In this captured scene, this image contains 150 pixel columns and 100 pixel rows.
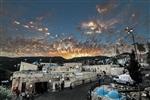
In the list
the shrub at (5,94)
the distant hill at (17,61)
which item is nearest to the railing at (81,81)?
the distant hill at (17,61)

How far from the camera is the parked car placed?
830 cm

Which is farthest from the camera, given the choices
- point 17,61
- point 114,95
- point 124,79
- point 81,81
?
point 81,81

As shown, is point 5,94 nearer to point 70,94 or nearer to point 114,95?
point 70,94

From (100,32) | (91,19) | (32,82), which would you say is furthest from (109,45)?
(32,82)

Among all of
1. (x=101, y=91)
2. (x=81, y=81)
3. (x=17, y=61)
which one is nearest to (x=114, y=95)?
(x=101, y=91)

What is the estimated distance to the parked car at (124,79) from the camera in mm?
8297

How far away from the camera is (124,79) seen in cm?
841

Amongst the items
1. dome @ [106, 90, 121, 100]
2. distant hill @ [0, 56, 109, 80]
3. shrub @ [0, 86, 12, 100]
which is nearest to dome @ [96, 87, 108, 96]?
dome @ [106, 90, 121, 100]

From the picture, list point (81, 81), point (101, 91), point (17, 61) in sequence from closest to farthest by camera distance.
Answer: point (101, 91)
point (17, 61)
point (81, 81)

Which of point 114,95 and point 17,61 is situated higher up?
point 17,61

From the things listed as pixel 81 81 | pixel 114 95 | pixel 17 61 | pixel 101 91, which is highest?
pixel 17 61

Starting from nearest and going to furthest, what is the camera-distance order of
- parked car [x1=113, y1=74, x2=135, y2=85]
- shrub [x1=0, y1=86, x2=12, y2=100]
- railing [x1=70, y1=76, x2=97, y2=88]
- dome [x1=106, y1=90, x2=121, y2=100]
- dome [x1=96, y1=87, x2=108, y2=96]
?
dome [x1=106, y1=90, x2=121, y2=100], dome [x1=96, y1=87, x2=108, y2=96], shrub [x1=0, y1=86, x2=12, y2=100], parked car [x1=113, y1=74, x2=135, y2=85], railing [x1=70, y1=76, x2=97, y2=88]

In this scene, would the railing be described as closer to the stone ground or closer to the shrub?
the stone ground

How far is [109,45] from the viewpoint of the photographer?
8.92m
